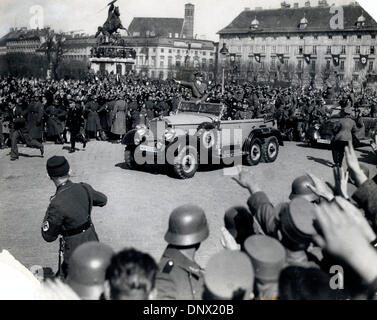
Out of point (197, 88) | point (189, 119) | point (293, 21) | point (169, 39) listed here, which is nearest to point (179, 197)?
point (189, 119)

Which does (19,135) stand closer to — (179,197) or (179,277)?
(179,197)

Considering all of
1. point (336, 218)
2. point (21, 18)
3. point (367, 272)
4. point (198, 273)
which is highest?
point (21, 18)

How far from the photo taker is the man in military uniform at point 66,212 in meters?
3.34

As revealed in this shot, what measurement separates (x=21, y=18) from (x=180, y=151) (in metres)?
5.30

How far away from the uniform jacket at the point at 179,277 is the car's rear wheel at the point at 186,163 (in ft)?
21.0

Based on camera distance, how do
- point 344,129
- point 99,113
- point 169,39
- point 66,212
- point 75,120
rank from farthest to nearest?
point 169,39 < point 99,113 < point 75,120 < point 344,129 < point 66,212

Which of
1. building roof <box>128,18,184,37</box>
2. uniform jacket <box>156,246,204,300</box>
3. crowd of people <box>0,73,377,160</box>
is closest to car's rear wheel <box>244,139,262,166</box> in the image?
crowd of people <box>0,73,377,160</box>

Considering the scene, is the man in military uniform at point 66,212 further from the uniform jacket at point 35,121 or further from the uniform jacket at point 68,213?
the uniform jacket at point 35,121

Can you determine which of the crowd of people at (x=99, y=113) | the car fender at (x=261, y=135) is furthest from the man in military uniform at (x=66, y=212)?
the car fender at (x=261, y=135)

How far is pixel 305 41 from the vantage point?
37406 millimetres

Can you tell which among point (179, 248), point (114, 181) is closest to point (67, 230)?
point (179, 248)

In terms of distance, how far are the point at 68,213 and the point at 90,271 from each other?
1365 millimetres
